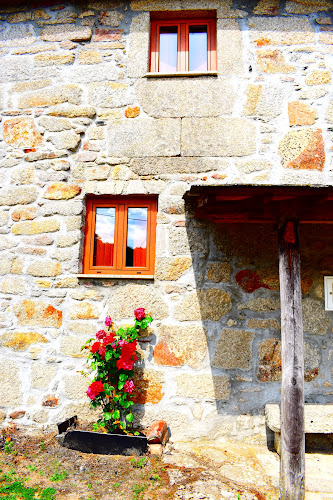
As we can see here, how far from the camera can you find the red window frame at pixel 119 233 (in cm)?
356

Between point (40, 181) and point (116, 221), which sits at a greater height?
point (40, 181)

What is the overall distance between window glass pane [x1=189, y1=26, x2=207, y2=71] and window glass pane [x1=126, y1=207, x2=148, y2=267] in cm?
166

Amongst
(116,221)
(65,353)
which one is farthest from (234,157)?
(65,353)

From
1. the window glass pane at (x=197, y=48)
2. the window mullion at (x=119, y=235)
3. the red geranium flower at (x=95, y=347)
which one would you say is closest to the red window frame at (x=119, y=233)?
the window mullion at (x=119, y=235)

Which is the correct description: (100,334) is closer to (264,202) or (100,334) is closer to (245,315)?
(245,315)

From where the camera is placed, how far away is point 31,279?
3568 mm

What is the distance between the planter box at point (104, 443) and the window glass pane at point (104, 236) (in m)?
1.54

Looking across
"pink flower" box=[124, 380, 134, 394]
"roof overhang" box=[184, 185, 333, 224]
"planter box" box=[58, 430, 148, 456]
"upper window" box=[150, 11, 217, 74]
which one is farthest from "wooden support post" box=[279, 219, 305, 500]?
"upper window" box=[150, 11, 217, 74]

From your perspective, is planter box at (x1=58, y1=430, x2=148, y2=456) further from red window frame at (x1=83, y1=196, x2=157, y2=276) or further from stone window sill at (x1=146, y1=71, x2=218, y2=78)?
stone window sill at (x1=146, y1=71, x2=218, y2=78)

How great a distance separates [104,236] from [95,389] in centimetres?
145

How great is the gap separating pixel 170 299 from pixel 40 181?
5.89 ft

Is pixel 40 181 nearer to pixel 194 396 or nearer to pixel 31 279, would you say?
pixel 31 279

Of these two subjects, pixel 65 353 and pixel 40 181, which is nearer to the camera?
pixel 65 353

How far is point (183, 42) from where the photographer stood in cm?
388
